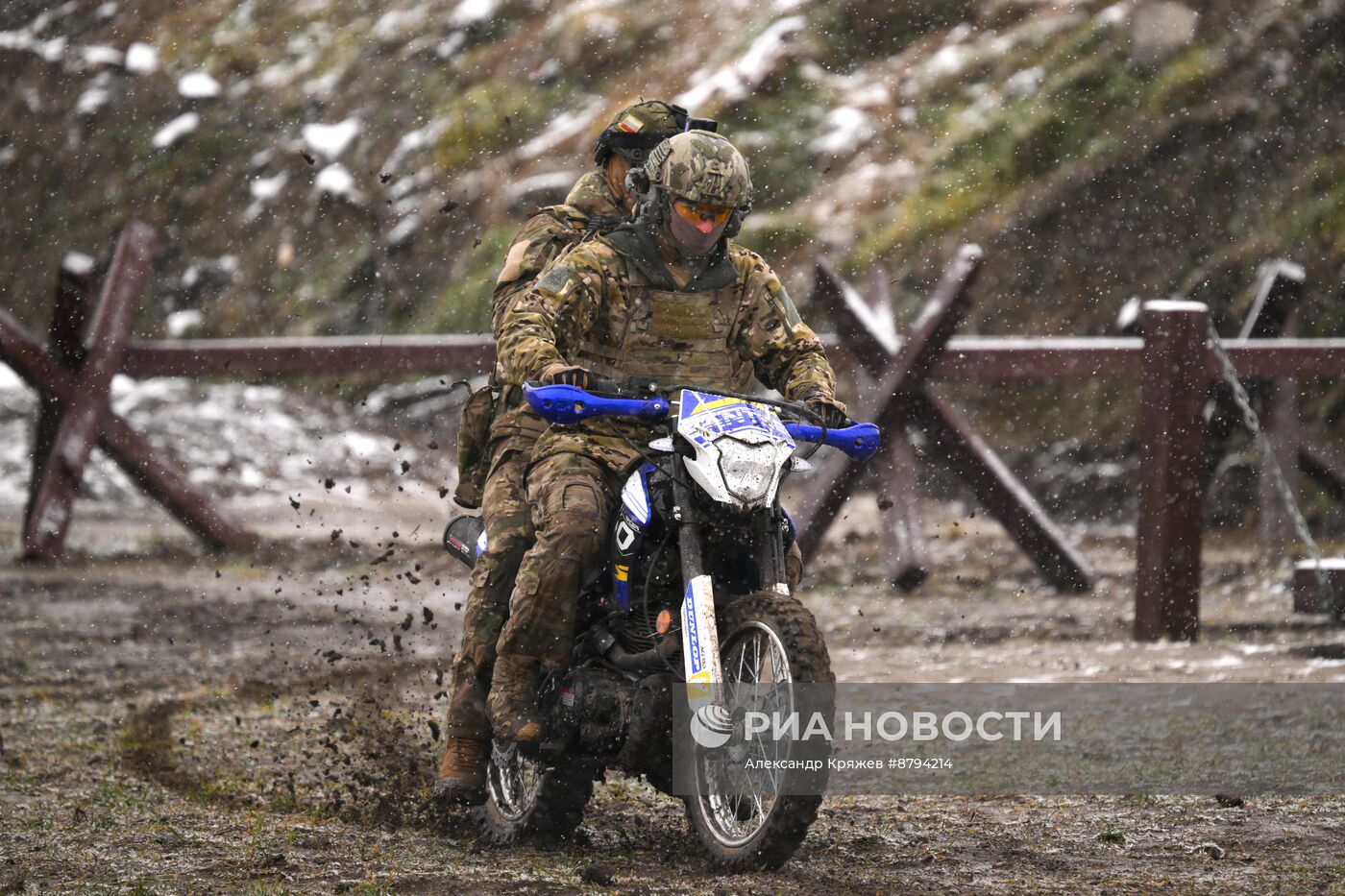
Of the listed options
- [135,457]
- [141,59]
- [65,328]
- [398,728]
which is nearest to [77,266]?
[65,328]

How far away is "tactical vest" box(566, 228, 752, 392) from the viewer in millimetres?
5809

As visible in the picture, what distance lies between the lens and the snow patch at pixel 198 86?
71.2ft

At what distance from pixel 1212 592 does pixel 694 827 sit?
6748 mm

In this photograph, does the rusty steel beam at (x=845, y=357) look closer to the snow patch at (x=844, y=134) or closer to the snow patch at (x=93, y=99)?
the snow patch at (x=844, y=134)

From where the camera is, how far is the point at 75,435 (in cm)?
1216

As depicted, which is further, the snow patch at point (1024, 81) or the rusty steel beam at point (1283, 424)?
the snow patch at point (1024, 81)

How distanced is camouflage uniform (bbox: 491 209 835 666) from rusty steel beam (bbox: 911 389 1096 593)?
503 centimetres

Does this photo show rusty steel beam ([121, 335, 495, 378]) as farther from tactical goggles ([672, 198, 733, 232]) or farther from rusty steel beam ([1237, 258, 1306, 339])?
tactical goggles ([672, 198, 733, 232])

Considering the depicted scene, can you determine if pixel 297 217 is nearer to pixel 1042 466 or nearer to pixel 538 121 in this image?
pixel 538 121

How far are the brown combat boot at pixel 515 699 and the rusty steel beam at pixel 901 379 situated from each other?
537 centimetres

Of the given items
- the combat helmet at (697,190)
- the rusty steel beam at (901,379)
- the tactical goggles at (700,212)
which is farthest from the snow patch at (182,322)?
the tactical goggles at (700,212)

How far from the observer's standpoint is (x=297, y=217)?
19.8m

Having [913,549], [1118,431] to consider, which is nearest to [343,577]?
[913,549]

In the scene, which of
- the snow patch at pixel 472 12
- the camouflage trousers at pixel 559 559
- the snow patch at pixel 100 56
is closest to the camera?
the camouflage trousers at pixel 559 559
